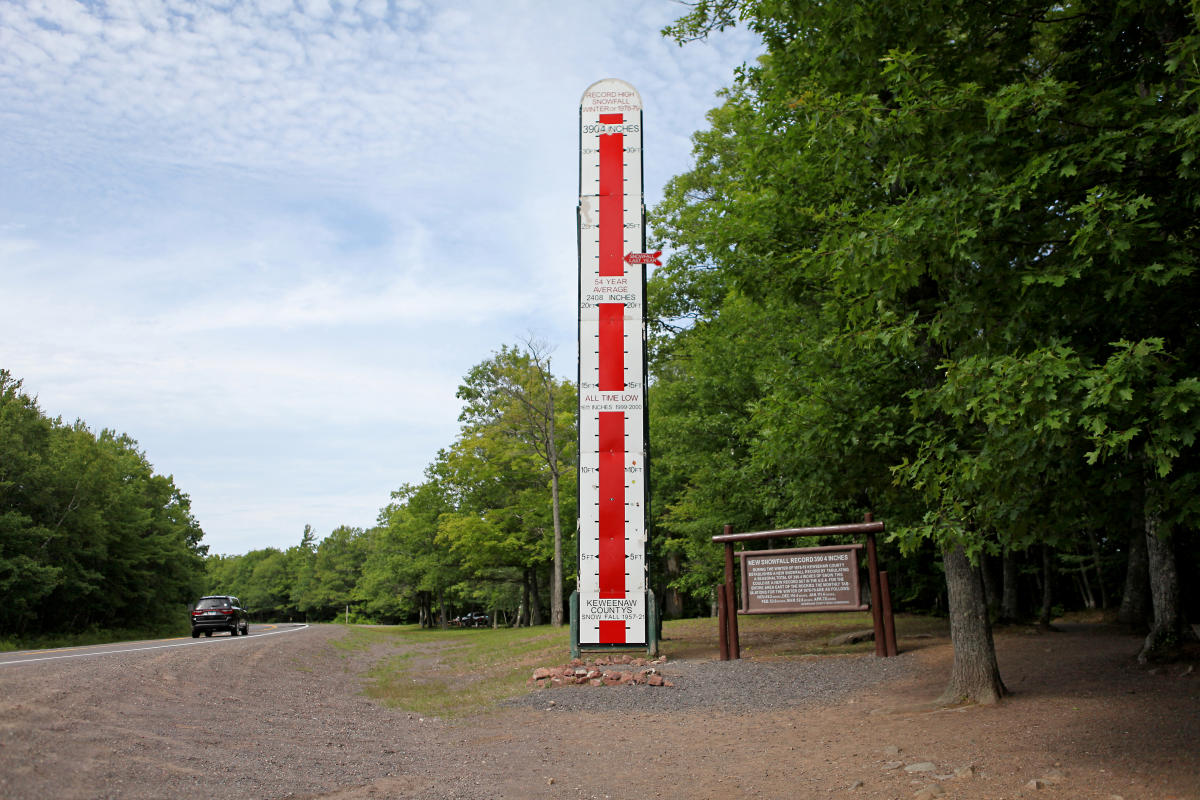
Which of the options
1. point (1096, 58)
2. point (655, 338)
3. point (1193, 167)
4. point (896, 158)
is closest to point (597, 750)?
point (896, 158)

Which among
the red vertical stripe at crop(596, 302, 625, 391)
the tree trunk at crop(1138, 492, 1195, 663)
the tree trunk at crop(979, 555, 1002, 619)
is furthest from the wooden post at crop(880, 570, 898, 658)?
the tree trunk at crop(979, 555, 1002, 619)

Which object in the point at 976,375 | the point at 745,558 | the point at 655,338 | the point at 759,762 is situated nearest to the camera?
the point at 976,375

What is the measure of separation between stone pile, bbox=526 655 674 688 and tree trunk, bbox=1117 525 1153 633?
347 inches

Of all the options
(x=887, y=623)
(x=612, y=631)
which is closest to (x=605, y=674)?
(x=612, y=631)

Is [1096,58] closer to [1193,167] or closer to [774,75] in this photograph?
[1193,167]

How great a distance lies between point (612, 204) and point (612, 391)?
11.4ft

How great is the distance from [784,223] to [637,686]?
21.8 ft

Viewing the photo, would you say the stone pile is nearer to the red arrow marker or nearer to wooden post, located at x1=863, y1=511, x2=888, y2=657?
wooden post, located at x1=863, y1=511, x2=888, y2=657

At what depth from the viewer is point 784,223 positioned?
957 centimetres

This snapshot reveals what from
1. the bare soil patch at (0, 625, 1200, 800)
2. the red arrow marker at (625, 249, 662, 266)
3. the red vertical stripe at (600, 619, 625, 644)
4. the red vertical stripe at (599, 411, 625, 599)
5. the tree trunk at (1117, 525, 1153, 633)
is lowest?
the bare soil patch at (0, 625, 1200, 800)

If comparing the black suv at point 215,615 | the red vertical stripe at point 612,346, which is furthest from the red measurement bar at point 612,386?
the black suv at point 215,615

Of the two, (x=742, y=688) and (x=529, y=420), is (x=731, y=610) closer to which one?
(x=742, y=688)

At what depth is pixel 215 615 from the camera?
2916 centimetres

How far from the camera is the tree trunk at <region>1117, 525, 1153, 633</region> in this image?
590 inches
